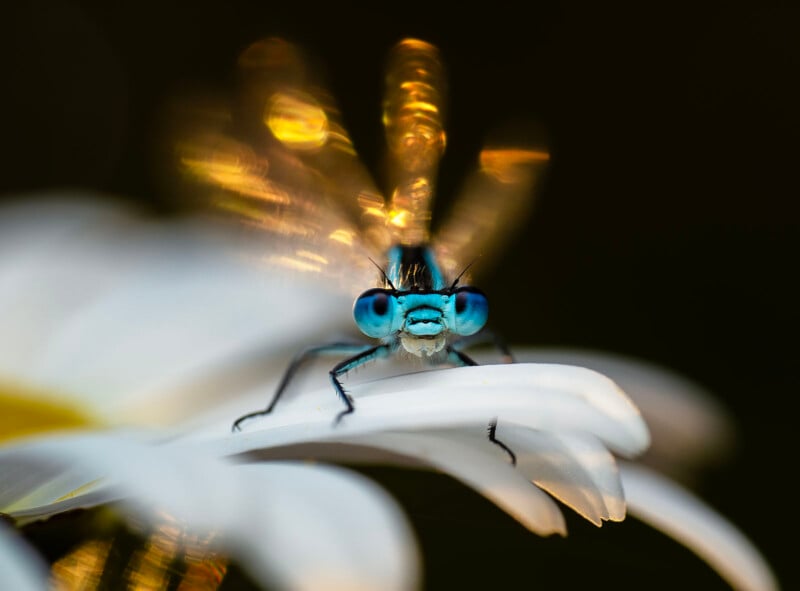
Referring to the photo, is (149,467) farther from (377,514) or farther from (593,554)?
(593,554)

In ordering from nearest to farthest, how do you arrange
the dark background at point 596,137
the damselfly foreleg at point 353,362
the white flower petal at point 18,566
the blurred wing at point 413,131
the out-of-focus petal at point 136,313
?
the white flower petal at point 18,566 < the damselfly foreleg at point 353,362 < the blurred wing at point 413,131 < the out-of-focus petal at point 136,313 < the dark background at point 596,137

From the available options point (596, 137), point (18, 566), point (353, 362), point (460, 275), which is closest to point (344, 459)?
point (353, 362)

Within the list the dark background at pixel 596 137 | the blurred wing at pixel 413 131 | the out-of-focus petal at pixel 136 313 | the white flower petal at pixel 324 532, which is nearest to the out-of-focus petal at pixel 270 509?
the white flower petal at pixel 324 532

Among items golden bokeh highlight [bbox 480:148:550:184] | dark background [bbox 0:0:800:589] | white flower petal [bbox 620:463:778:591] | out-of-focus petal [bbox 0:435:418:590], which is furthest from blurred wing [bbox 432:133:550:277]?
dark background [bbox 0:0:800:589]

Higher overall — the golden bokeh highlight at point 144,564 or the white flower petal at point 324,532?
the white flower petal at point 324,532

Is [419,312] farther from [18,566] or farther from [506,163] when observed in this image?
[18,566]

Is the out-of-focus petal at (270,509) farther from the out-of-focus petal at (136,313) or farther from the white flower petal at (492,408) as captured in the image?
the out-of-focus petal at (136,313)
